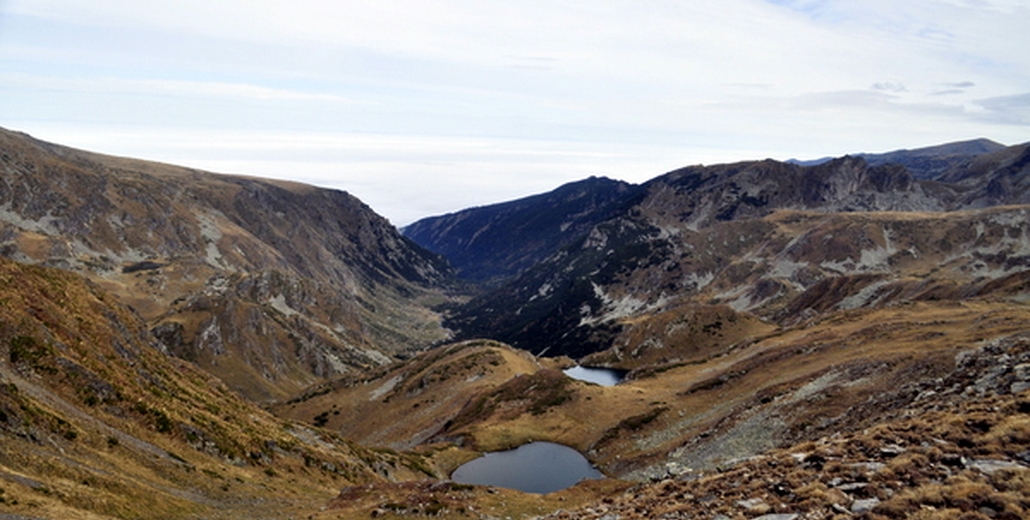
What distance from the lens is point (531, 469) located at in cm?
8038

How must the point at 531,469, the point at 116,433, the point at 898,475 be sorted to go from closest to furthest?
1. the point at 898,475
2. the point at 116,433
3. the point at 531,469

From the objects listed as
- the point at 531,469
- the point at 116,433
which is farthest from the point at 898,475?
the point at 531,469

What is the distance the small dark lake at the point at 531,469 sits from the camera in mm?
74562

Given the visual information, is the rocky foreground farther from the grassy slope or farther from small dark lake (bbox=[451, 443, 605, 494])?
small dark lake (bbox=[451, 443, 605, 494])

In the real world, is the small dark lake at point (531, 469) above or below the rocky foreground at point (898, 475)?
below

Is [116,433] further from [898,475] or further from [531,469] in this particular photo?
[531,469]

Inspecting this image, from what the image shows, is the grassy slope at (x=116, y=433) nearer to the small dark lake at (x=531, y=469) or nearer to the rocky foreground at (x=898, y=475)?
the rocky foreground at (x=898, y=475)

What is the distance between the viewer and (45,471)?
28.6 metres

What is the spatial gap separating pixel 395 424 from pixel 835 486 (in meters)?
110

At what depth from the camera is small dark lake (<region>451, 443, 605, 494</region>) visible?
245ft

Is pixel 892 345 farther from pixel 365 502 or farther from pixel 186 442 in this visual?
pixel 186 442

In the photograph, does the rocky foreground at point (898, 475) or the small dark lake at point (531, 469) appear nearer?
the rocky foreground at point (898, 475)

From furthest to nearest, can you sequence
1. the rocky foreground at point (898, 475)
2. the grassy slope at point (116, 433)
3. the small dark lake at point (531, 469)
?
1. the small dark lake at point (531, 469)
2. the grassy slope at point (116, 433)
3. the rocky foreground at point (898, 475)

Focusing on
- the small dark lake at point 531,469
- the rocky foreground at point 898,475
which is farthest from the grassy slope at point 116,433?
the small dark lake at point 531,469
